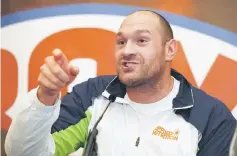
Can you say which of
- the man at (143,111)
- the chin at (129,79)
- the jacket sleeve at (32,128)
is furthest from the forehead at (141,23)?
the jacket sleeve at (32,128)

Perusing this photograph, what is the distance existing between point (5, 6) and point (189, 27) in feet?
2.59

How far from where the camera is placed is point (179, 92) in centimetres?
123

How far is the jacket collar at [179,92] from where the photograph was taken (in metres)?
1.18

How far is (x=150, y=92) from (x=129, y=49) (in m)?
0.17

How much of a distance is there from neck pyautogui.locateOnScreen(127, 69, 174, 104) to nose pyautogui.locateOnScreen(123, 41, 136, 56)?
0.41 ft

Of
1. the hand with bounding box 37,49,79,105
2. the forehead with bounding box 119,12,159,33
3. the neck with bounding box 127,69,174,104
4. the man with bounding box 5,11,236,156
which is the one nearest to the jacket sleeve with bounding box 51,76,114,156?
the man with bounding box 5,11,236,156

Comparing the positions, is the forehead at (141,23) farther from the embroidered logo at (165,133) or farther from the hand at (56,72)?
the hand at (56,72)

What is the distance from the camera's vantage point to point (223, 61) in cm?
147

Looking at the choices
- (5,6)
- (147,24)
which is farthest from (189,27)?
(5,6)

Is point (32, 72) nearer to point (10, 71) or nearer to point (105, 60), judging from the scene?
point (10, 71)

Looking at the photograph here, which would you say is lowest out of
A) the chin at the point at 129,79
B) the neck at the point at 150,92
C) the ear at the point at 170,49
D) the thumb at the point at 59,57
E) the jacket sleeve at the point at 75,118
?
the jacket sleeve at the point at 75,118

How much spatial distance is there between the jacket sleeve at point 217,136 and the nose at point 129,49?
0.32m

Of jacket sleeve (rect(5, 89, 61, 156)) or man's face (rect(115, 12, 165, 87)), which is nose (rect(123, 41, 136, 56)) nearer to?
man's face (rect(115, 12, 165, 87))

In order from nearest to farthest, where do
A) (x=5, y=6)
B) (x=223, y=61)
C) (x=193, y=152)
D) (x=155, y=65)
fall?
1. (x=193, y=152)
2. (x=155, y=65)
3. (x=223, y=61)
4. (x=5, y=6)
